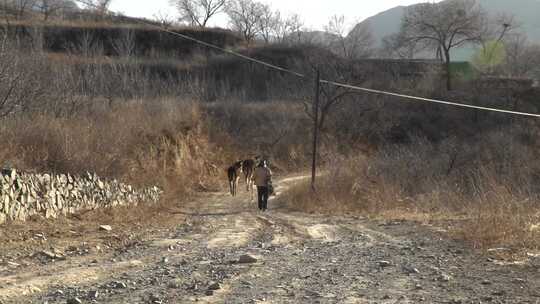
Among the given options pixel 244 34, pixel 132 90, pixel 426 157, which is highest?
pixel 244 34

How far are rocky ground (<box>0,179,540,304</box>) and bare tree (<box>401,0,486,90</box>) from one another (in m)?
52.3

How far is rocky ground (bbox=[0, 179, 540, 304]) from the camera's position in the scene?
6125 mm

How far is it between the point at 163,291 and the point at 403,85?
47.6 meters

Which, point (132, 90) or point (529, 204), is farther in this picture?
point (132, 90)

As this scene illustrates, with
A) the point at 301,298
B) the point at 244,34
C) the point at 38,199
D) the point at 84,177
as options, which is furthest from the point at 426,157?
the point at 244,34

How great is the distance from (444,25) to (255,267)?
189ft

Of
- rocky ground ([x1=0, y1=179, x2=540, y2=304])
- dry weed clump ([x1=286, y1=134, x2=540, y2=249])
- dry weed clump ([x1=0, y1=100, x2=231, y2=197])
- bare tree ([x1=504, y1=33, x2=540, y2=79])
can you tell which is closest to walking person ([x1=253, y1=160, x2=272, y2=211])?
dry weed clump ([x1=286, y1=134, x2=540, y2=249])

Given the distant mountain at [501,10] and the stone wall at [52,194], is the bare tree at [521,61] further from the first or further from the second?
the distant mountain at [501,10]

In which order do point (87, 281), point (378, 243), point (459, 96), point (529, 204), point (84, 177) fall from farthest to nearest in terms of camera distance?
point (459, 96) → point (84, 177) → point (529, 204) → point (378, 243) → point (87, 281)

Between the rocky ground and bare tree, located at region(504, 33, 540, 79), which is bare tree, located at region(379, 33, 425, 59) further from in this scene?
the rocky ground

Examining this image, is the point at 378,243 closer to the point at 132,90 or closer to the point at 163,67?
the point at 132,90

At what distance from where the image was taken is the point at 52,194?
11.9 metres

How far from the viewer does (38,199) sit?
37.0ft

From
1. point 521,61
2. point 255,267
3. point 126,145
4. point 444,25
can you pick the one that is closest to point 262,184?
point 126,145
